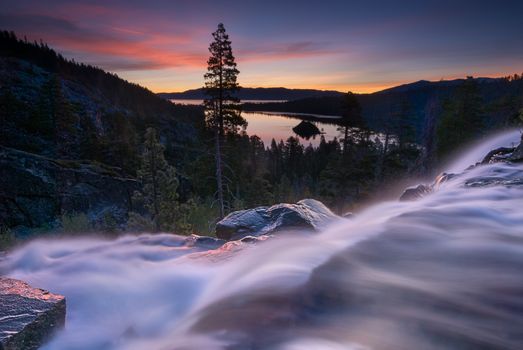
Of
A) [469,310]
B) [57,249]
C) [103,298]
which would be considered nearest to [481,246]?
[469,310]

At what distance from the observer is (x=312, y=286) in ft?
15.6

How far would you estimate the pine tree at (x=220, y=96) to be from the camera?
70.4 feet

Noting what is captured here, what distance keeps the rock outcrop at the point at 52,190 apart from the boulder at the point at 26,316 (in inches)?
1224

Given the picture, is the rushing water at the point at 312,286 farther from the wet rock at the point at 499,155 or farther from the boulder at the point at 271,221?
the wet rock at the point at 499,155

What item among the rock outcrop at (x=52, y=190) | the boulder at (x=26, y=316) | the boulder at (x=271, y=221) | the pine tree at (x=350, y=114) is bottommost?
the rock outcrop at (x=52, y=190)

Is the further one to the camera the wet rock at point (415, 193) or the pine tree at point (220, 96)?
the pine tree at point (220, 96)

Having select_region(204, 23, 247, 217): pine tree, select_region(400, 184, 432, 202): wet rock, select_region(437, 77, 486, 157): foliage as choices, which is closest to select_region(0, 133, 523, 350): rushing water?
select_region(400, 184, 432, 202): wet rock

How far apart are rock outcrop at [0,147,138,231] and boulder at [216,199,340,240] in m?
28.1

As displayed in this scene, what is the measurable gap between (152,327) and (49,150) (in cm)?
6510

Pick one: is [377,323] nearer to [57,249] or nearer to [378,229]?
[378,229]

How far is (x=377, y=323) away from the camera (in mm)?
4016

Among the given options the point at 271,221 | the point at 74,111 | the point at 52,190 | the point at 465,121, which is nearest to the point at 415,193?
the point at 271,221

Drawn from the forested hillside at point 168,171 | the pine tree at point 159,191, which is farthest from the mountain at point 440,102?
the pine tree at point 159,191

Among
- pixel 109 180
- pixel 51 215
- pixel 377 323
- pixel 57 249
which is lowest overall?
pixel 51 215
